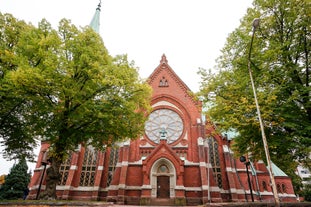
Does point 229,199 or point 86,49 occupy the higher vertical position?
point 86,49

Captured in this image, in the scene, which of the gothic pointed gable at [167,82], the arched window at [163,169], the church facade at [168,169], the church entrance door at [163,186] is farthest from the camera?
the gothic pointed gable at [167,82]

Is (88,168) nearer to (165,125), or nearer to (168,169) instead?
(168,169)

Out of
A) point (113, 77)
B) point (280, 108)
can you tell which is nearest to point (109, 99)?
point (113, 77)

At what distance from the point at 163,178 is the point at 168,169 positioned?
0.99 metres

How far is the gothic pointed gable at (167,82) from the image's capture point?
24.7 metres

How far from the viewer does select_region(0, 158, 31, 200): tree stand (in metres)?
26.1

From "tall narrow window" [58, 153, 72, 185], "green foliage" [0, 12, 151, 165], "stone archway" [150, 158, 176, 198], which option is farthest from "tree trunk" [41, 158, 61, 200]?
"tall narrow window" [58, 153, 72, 185]

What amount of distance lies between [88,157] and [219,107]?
58.6 ft

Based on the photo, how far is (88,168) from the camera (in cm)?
2241

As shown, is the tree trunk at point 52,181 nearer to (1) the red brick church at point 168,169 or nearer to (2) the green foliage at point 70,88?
(2) the green foliage at point 70,88

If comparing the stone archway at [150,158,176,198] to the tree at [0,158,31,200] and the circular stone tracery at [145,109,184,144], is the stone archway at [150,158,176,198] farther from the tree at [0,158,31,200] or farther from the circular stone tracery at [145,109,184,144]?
the tree at [0,158,31,200]

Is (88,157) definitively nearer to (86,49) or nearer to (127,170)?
(127,170)

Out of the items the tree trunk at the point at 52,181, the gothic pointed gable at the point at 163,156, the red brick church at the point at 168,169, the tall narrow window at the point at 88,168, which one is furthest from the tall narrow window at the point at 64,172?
the tree trunk at the point at 52,181

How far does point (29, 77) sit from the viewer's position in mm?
8797
